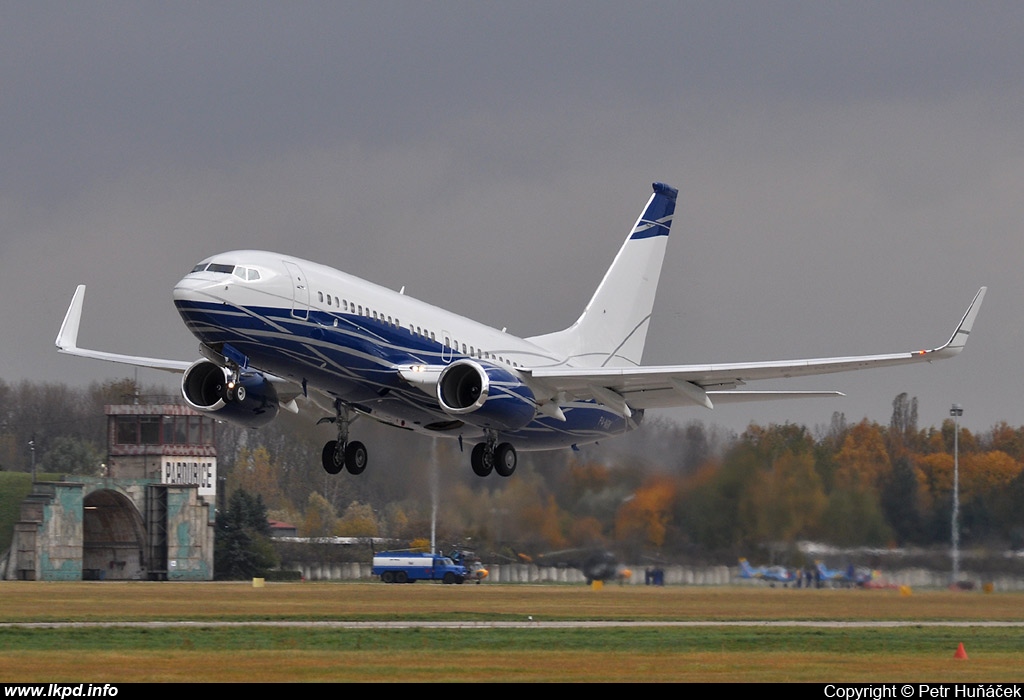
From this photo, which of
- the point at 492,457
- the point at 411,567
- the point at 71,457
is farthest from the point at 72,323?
the point at 71,457

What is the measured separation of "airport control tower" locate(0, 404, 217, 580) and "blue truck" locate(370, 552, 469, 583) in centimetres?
1750

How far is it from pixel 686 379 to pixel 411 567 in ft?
103

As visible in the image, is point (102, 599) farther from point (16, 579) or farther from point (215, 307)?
point (16, 579)

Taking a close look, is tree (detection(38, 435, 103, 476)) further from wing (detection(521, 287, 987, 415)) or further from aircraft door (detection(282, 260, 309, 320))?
aircraft door (detection(282, 260, 309, 320))

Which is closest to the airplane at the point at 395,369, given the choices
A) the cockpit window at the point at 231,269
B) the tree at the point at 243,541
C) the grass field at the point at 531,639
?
the cockpit window at the point at 231,269

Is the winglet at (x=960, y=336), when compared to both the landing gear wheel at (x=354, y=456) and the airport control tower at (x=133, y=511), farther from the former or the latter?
the airport control tower at (x=133, y=511)

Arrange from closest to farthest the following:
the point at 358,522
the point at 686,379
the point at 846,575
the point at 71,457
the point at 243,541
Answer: the point at 686,379, the point at 846,575, the point at 358,522, the point at 243,541, the point at 71,457

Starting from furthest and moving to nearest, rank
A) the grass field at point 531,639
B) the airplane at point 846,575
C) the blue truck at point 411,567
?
the blue truck at point 411,567, the airplane at point 846,575, the grass field at point 531,639

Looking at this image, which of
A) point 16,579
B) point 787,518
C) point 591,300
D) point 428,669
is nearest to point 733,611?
point 787,518

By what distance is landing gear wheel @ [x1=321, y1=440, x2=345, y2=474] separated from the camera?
143ft

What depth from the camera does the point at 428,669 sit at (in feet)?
93.6

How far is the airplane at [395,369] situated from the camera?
117ft

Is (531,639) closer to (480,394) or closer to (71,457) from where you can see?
(480,394)

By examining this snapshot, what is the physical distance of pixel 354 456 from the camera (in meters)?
43.8
